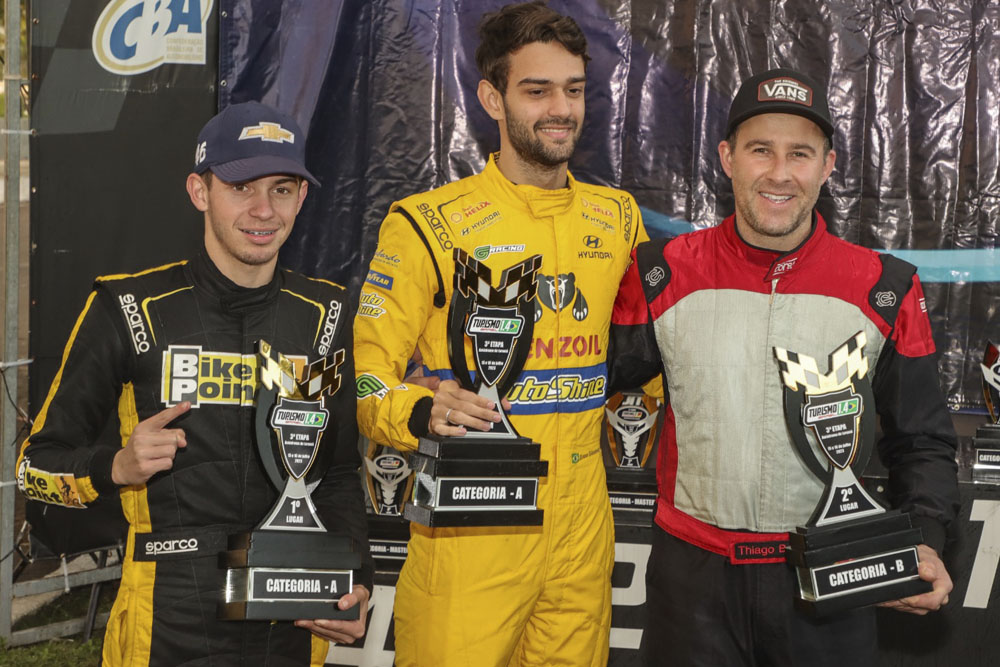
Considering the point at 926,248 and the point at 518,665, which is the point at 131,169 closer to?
the point at 518,665

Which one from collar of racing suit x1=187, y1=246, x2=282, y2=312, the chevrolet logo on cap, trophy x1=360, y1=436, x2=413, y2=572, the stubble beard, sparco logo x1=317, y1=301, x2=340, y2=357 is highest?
the stubble beard

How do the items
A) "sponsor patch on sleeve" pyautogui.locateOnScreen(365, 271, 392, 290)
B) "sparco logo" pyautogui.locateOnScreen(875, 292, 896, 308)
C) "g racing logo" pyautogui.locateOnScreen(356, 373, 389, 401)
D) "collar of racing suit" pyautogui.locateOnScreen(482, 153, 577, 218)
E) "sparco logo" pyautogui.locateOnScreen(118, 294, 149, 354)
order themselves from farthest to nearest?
"collar of racing suit" pyautogui.locateOnScreen(482, 153, 577, 218)
"sponsor patch on sleeve" pyautogui.locateOnScreen(365, 271, 392, 290)
"g racing logo" pyautogui.locateOnScreen(356, 373, 389, 401)
"sparco logo" pyautogui.locateOnScreen(875, 292, 896, 308)
"sparco logo" pyautogui.locateOnScreen(118, 294, 149, 354)

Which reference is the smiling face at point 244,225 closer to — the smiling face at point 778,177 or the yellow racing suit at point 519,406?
the yellow racing suit at point 519,406

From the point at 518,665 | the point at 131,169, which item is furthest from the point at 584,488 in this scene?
the point at 131,169

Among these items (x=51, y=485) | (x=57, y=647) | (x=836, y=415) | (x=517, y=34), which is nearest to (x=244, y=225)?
(x=51, y=485)

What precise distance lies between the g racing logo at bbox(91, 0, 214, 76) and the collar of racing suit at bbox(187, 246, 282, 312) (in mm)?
2124

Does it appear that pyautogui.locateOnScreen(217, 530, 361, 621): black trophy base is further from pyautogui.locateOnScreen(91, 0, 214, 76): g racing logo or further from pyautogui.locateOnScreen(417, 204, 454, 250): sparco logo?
pyautogui.locateOnScreen(91, 0, 214, 76): g racing logo

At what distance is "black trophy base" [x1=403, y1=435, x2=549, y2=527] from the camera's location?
6.97 ft

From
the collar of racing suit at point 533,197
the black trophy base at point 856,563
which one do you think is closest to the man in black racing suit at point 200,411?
the collar of racing suit at point 533,197

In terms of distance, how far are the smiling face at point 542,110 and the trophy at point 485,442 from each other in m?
0.38

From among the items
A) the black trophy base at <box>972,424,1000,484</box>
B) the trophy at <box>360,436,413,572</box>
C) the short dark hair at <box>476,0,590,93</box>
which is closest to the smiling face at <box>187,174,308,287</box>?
the short dark hair at <box>476,0,590,93</box>

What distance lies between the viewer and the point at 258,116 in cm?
210

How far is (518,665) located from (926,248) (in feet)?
8.26

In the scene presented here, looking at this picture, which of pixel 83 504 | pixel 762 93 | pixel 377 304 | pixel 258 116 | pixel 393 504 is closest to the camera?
pixel 83 504
